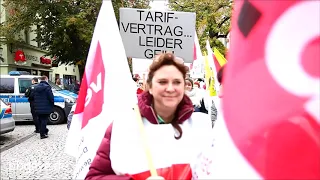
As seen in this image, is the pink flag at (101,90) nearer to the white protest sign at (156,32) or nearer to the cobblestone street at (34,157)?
the white protest sign at (156,32)

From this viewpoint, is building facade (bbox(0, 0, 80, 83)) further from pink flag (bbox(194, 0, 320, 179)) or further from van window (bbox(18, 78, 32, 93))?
pink flag (bbox(194, 0, 320, 179))

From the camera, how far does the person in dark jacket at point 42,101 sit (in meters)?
10.7

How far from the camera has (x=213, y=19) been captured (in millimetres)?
22766

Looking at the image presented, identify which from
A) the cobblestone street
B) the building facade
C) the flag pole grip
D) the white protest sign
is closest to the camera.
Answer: the flag pole grip

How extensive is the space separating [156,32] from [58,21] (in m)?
19.3

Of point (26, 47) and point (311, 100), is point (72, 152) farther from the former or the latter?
point (26, 47)

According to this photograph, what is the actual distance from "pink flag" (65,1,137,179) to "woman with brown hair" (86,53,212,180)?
4.20ft

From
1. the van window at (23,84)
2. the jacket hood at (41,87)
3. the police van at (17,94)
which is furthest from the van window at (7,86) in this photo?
the jacket hood at (41,87)

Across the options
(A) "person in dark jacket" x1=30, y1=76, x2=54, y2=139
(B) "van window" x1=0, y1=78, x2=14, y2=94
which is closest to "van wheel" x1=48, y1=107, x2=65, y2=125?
(B) "van window" x1=0, y1=78, x2=14, y2=94

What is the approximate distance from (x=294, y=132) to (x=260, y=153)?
0.12 metres

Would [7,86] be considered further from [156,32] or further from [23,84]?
[156,32]

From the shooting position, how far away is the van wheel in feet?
45.2

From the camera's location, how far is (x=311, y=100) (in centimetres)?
126

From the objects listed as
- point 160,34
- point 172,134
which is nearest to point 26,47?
point 160,34
